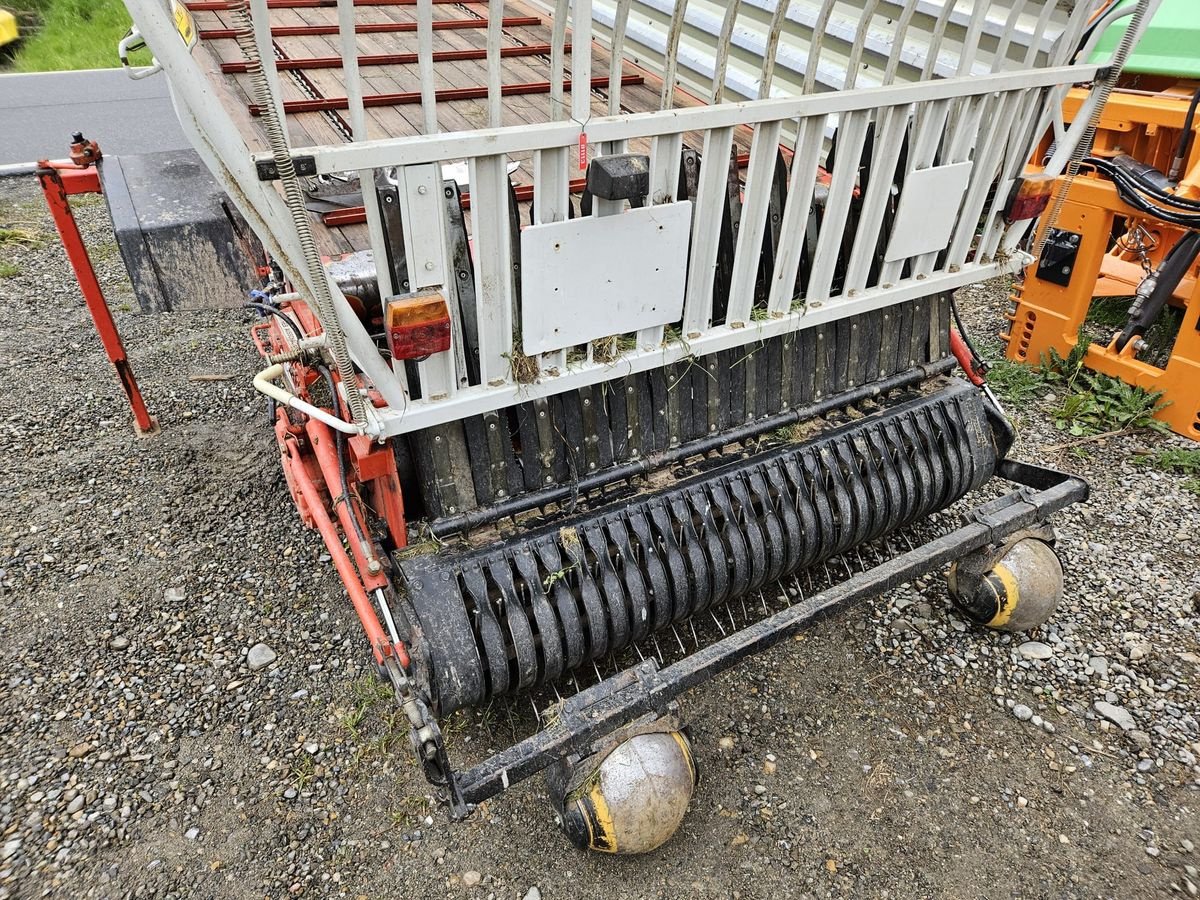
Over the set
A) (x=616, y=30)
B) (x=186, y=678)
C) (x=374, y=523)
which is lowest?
(x=186, y=678)

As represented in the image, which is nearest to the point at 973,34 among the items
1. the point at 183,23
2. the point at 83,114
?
the point at 183,23

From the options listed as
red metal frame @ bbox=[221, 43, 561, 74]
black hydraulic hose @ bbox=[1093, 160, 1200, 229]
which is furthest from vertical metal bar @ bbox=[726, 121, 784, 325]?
black hydraulic hose @ bbox=[1093, 160, 1200, 229]

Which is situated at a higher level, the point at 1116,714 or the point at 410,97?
the point at 410,97

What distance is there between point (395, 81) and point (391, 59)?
0.79 ft

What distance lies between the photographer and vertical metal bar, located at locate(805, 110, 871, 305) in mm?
2350

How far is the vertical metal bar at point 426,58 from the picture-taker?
64.4 inches

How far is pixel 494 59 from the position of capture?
1768mm

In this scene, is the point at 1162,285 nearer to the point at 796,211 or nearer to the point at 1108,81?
the point at 1108,81

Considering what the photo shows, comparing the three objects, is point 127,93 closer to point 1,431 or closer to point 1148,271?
point 1,431

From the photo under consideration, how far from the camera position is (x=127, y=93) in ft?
34.3

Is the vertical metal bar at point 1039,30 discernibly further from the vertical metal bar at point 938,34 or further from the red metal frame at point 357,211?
the red metal frame at point 357,211

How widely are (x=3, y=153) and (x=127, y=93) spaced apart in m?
2.78

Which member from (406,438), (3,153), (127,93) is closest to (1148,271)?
(406,438)

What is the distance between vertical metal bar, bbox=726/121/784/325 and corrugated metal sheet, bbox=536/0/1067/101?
100cm
